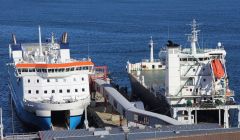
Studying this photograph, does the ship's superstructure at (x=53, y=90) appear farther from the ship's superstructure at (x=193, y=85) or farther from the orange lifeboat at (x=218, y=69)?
the orange lifeboat at (x=218, y=69)

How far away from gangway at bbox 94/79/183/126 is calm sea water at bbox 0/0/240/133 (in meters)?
8.31

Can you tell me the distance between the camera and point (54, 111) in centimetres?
5888

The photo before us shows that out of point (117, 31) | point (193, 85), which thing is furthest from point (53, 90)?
point (117, 31)

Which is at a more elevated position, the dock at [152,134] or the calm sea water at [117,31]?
the calm sea water at [117,31]

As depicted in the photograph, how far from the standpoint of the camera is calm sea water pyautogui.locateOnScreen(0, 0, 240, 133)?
90750 millimetres

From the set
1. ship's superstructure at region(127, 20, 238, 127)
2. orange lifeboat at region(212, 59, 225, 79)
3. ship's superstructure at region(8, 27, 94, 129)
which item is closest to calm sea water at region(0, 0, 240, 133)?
ship's superstructure at region(8, 27, 94, 129)

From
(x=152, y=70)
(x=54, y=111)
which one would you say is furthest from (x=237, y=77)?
(x=54, y=111)

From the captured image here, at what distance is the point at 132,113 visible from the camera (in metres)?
55.5

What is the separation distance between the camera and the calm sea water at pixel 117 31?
9075cm

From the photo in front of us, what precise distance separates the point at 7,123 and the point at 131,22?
87.4m

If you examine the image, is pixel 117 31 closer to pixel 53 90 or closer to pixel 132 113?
pixel 53 90

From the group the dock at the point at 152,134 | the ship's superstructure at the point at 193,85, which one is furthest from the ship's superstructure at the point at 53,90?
the dock at the point at 152,134

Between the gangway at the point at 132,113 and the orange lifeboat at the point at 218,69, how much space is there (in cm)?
618

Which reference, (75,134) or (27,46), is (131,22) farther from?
(75,134)
